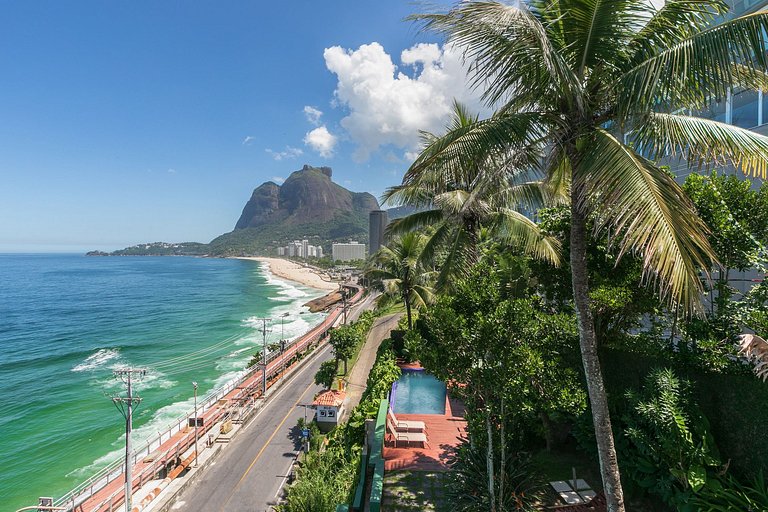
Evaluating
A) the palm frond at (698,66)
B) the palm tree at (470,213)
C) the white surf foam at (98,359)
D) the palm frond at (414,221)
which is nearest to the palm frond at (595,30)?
the palm frond at (698,66)

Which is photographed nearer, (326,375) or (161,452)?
(161,452)

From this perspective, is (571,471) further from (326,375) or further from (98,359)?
(98,359)

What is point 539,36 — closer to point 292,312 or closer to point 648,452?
point 648,452

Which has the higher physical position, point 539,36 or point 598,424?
point 539,36

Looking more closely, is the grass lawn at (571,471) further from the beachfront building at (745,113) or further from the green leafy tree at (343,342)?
the green leafy tree at (343,342)

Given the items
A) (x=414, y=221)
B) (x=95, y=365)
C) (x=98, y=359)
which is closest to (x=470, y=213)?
(x=414, y=221)

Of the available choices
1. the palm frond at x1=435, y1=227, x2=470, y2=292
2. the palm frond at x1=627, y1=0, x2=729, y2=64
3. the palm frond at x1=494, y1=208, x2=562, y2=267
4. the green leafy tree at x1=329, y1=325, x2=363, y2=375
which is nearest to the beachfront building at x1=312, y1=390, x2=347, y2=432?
the green leafy tree at x1=329, y1=325, x2=363, y2=375

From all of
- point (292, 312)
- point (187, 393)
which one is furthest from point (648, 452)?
point (292, 312)

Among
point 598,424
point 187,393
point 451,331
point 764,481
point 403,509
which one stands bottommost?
point 187,393
